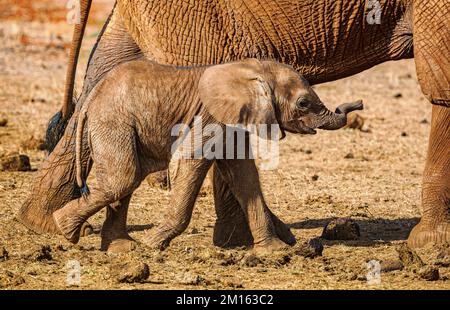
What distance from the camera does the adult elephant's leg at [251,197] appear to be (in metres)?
6.43

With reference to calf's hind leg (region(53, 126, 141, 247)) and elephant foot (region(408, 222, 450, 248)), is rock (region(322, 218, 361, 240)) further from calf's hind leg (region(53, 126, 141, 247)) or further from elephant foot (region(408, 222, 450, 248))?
calf's hind leg (region(53, 126, 141, 247))

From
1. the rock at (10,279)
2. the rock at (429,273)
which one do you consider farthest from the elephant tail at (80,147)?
the rock at (429,273)

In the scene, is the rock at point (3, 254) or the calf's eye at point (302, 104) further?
the calf's eye at point (302, 104)

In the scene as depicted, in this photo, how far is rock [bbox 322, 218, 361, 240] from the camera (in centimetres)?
A: 696

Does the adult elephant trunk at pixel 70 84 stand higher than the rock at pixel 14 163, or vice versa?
the adult elephant trunk at pixel 70 84

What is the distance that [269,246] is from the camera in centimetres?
647

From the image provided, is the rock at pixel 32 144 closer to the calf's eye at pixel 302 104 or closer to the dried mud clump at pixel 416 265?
the calf's eye at pixel 302 104

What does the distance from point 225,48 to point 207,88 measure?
48cm

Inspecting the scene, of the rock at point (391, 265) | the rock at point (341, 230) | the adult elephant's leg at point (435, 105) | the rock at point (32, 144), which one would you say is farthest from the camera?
the rock at point (32, 144)

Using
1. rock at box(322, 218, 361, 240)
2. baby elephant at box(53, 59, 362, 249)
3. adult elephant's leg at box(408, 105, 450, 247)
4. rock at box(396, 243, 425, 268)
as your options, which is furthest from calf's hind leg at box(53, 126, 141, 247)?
adult elephant's leg at box(408, 105, 450, 247)

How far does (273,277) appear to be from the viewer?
6043 mm

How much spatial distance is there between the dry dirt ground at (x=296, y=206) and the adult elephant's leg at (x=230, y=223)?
11 centimetres

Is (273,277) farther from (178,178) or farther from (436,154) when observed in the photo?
(436,154)

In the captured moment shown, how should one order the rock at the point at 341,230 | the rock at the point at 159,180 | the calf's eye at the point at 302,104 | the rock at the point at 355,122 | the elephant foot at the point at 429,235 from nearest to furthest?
the calf's eye at the point at 302,104, the elephant foot at the point at 429,235, the rock at the point at 341,230, the rock at the point at 159,180, the rock at the point at 355,122
